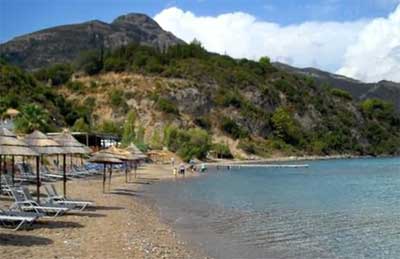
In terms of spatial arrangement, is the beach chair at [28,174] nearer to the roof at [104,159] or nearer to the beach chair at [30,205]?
the roof at [104,159]

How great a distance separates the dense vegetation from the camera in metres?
109

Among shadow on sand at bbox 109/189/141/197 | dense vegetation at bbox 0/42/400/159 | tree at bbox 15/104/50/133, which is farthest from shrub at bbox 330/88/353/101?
shadow on sand at bbox 109/189/141/197

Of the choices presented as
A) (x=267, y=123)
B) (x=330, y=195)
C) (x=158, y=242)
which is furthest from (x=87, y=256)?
(x=267, y=123)

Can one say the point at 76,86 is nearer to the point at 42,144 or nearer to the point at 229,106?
the point at 229,106

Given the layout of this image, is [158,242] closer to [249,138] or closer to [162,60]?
[249,138]

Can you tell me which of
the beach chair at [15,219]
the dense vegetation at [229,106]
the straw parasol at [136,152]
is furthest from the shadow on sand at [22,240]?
the dense vegetation at [229,106]

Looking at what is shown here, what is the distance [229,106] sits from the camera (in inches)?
5522

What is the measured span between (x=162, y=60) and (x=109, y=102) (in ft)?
97.7

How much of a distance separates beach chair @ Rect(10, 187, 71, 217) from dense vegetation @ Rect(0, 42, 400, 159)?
76.4m

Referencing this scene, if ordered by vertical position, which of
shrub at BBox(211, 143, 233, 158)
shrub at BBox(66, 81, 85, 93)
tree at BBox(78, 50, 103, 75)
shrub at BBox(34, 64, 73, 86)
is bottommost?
shrub at BBox(211, 143, 233, 158)

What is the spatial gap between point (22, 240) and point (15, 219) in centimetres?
129

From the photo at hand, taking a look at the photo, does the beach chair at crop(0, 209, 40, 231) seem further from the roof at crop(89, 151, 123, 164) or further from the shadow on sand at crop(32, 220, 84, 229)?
the roof at crop(89, 151, 123, 164)

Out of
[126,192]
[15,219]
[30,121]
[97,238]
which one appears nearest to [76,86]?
[30,121]

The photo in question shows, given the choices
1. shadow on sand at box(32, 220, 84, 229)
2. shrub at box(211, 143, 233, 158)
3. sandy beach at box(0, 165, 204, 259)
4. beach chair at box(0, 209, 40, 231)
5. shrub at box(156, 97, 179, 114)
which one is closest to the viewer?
sandy beach at box(0, 165, 204, 259)
